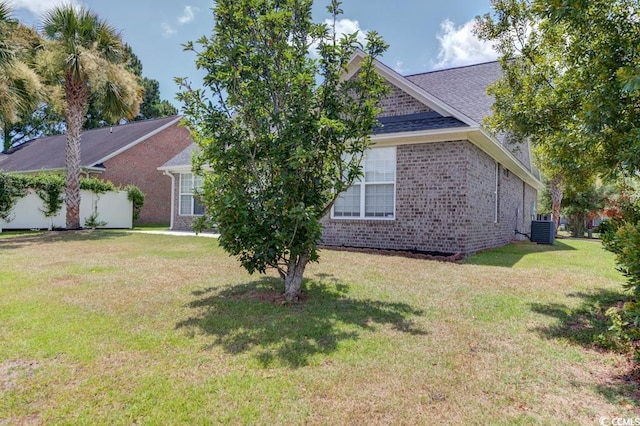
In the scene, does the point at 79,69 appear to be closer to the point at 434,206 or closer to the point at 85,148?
the point at 85,148

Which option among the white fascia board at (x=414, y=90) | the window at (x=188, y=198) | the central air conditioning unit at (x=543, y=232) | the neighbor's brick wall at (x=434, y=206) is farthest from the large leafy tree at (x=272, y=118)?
the central air conditioning unit at (x=543, y=232)

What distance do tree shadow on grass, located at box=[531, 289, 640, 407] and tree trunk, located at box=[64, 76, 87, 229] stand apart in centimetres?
1657

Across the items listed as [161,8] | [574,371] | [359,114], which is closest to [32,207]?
[161,8]

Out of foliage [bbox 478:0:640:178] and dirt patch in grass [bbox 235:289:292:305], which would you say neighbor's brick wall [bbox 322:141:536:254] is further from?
dirt patch in grass [bbox 235:289:292:305]

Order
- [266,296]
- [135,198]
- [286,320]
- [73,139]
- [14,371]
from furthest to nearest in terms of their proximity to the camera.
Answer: [135,198]
[73,139]
[266,296]
[286,320]
[14,371]

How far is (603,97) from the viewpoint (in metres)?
4.27

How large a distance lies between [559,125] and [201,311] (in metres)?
6.03

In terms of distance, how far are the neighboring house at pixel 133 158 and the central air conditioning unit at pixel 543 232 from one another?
791 inches

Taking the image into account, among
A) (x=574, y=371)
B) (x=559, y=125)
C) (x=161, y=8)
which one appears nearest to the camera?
(x=574, y=371)

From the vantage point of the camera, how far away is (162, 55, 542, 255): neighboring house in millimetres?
10039

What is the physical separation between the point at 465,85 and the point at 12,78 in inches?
601

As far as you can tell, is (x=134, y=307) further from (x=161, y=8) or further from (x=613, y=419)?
(x=161, y=8)

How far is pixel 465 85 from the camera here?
1350 cm

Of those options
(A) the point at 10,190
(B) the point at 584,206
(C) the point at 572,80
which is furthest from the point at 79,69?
(B) the point at 584,206
